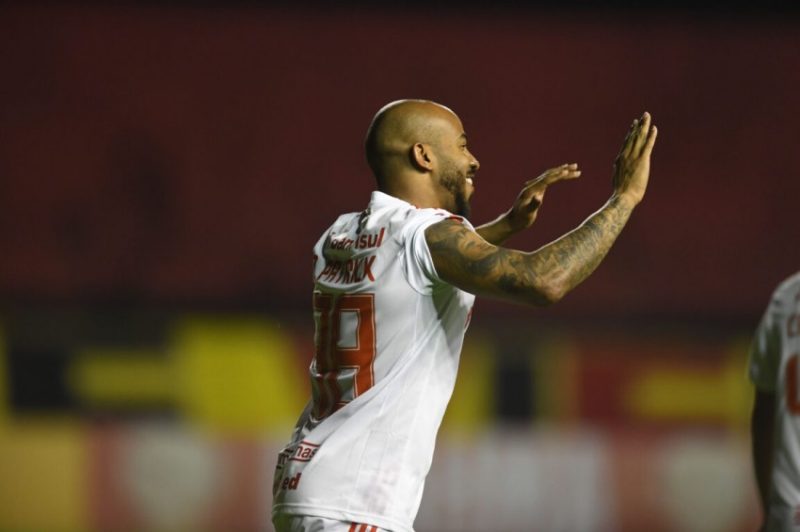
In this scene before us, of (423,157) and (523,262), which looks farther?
(423,157)

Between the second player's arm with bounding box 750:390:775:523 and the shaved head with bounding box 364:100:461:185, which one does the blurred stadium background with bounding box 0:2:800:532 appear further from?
the shaved head with bounding box 364:100:461:185

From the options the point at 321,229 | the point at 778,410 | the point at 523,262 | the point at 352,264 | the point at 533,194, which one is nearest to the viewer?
the point at 523,262

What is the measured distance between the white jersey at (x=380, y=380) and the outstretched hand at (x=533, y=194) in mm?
310

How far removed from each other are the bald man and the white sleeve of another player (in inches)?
31.2

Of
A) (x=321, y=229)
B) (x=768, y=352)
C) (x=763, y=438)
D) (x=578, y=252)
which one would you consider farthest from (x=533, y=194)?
(x=321, y=229)

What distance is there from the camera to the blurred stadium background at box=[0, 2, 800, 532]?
20.4ft

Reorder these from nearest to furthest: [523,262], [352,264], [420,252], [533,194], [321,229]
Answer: [523,262] < [420,252] < [352,264] < [533,194] < [321,229]

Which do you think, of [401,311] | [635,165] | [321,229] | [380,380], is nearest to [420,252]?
[401,311]


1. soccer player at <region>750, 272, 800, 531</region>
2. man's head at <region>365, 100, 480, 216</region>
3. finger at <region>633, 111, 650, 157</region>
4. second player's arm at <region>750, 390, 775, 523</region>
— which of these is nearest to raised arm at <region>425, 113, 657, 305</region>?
finger at <region>633, 111, 650, 157</region>

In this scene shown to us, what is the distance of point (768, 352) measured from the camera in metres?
3.29

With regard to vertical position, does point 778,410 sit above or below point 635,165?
below

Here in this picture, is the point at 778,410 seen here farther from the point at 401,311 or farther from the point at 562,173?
the point at 401,311

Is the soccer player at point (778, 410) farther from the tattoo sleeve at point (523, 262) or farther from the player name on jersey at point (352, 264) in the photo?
the player name on jersey at point (352, 264)

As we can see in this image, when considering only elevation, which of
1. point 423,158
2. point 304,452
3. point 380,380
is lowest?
point 304,452
